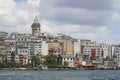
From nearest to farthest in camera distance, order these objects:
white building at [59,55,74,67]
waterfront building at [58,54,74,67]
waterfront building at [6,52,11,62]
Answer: waterfront building at [6,52,11,62] < waterfront building at [58,54,74,67] < white building at [59,55,74,67]

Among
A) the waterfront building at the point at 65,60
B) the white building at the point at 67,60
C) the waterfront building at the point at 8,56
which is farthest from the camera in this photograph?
the white building at the point at 67,60

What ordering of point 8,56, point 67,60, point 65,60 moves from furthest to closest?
point 67,60 → point 65,60 → point 8,56

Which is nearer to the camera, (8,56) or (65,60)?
(8,56)

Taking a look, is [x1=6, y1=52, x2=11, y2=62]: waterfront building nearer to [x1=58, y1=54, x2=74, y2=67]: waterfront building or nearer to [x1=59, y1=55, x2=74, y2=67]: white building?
[x1=58, y1=54, x2=74, y2=67]: waterfront building

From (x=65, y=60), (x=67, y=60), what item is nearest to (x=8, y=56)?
(x=65, y=60)

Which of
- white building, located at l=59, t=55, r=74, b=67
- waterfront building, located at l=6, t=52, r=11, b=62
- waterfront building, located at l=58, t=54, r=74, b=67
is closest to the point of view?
waterfront building, located at l=6, t=52, r=11, b=62

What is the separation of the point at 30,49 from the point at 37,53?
579cm

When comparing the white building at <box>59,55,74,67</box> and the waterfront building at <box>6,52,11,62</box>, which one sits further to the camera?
the white building at <box>59,55,74,67</box>

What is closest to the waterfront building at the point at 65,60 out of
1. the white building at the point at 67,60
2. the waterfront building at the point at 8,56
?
the white building at the point at 67,60

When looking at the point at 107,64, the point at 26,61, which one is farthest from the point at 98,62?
the point at 26,61

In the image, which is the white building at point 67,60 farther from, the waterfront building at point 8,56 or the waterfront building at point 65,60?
the waterfront building at point 8,56

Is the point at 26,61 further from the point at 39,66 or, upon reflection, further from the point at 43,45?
the point at 43,45

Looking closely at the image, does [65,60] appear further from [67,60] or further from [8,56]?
[8,56]

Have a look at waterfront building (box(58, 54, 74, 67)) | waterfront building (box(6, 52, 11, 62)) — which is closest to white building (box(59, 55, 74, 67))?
waterfront building (box(58, 54, 74, 67))
